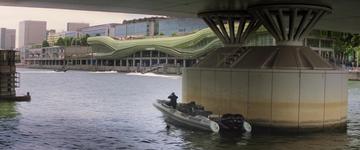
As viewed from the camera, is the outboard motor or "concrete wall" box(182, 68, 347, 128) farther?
"concrete wall" box(182, 68, 347, 128)

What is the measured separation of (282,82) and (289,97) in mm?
1169

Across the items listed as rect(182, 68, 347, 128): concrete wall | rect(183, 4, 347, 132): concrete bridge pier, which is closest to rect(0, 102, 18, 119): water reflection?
rect(183, 4, 347, 132): concrete bridge pier

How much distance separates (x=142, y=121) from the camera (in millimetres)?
41969

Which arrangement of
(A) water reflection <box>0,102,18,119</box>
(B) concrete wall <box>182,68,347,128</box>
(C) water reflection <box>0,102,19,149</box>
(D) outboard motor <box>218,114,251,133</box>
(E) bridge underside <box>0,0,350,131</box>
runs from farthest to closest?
(A) water reflection <box>0,102,18,119</box> → (E) bridge underside <box>0,0,350,131</box> → (B) concrete wall <box>182,68,347,128</box> → (D) outboard motor <box>218,114,251,133</box> → (C) water reflection <box>0,102,19,149</box>

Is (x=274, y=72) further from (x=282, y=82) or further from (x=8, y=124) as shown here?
(x=8, y=124)

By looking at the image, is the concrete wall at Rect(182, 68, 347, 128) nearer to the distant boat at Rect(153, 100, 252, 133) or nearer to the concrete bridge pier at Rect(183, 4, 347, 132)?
the concrete bridge pier at Rect(183, 4, 347, 132)

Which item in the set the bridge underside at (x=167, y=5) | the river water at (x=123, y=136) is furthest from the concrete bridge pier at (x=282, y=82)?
the river water at (x=123, y=136)

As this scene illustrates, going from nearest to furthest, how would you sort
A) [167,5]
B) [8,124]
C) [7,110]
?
[8,124] → [167,5] → [7,110]

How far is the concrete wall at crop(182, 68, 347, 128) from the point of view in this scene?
36469 millimetres

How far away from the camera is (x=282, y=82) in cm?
3653

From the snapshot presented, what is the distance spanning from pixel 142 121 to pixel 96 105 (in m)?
16.7

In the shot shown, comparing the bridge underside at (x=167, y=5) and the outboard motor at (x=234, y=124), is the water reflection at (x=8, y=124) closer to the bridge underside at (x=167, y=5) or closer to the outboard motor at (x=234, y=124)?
the bridge underside at (x=167, y=5)

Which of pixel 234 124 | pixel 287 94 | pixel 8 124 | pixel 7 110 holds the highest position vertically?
pixel 287 94

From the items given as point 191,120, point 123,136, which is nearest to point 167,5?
point 191,120
